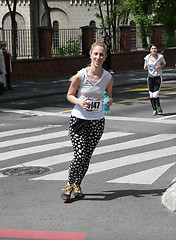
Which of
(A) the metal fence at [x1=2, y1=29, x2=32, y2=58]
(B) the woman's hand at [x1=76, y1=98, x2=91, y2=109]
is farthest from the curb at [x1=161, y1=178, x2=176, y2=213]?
(A) the metal fence at [x1=2, y1=29, x2=32, y2=58]

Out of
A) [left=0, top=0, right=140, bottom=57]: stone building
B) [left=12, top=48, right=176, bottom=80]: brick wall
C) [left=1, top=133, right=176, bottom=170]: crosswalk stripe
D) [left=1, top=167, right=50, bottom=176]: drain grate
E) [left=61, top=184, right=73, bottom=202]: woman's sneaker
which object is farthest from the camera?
[left=0, top=0, right=140, bottom=57]: stone building

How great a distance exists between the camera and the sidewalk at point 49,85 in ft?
67.7

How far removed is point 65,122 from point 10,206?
23.6 feet

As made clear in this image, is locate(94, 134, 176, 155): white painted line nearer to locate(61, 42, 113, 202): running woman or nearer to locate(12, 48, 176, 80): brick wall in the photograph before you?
locate(61, 42, 113, 202): running woman

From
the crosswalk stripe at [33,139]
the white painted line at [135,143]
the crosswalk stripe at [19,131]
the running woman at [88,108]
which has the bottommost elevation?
the crosswalk stripe at [19,131]

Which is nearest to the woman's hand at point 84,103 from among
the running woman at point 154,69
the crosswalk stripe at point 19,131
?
the crosswalk stripe at point 19,131

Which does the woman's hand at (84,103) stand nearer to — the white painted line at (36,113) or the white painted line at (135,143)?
the white painted line at (135,143)

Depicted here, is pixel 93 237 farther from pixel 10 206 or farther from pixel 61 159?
pixel 61 159

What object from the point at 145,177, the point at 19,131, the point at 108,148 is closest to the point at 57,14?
the point at 19,131

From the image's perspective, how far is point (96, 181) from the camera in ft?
26.6

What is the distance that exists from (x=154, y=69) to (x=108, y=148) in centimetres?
474

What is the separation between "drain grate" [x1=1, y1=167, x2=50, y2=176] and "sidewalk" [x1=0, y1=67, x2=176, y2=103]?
34.3 feet

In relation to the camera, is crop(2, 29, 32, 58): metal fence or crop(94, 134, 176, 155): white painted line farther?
crop(2, 29, 32, 58): metal fence

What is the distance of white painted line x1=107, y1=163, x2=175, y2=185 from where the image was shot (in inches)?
316
